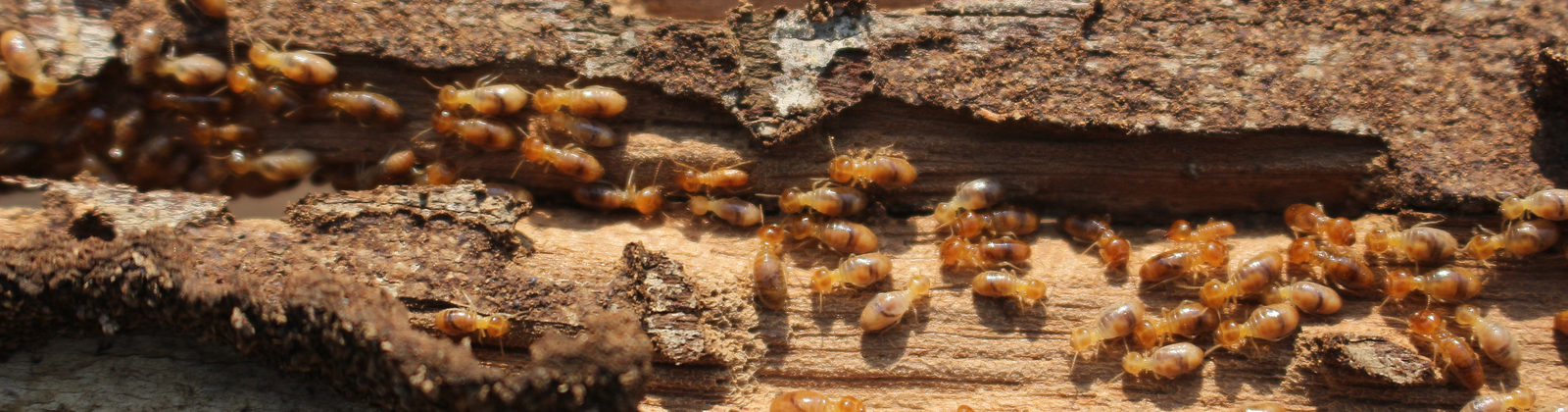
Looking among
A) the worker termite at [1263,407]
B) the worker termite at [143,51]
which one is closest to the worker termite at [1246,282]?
the worker termite at [1263,407]

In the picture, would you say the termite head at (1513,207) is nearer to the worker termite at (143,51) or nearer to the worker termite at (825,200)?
the worker termite at (825,200)

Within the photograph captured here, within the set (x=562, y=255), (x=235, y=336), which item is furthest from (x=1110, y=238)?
(x=235, y=336)

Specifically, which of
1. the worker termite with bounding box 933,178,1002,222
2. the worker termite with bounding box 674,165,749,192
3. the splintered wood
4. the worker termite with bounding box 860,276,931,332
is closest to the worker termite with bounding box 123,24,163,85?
the splintered wood

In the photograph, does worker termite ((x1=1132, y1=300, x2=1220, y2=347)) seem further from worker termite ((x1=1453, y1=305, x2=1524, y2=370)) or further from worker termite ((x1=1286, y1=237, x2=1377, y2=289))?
worker termite ((x1=1453, y1=305, x2=1524, y2=370))

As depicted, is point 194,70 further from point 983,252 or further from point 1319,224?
point 1319,224

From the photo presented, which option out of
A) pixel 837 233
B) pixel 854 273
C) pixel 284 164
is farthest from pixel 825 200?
pixel 284 164

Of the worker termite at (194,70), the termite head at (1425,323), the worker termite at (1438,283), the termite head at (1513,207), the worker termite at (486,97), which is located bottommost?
the termite head at (1425,323)
